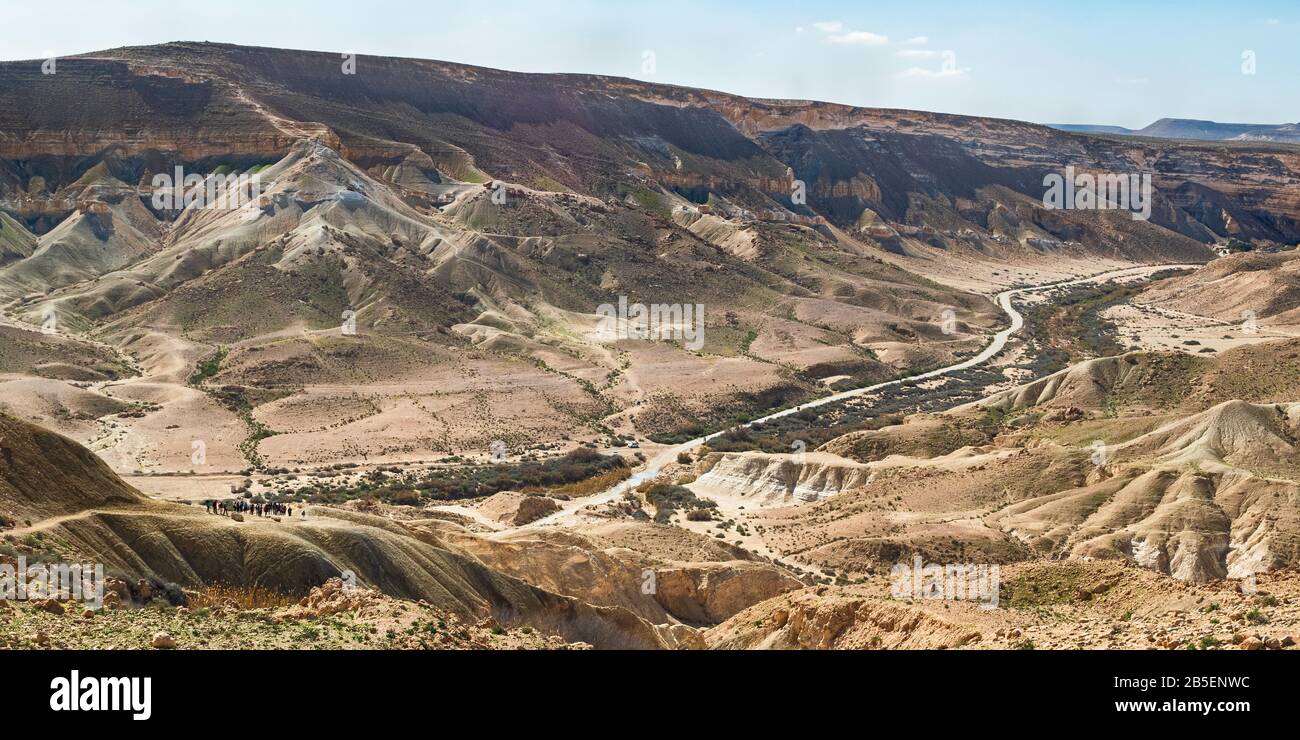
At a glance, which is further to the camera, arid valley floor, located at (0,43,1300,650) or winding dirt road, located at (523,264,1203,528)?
winding dirt road, located at (523,264,1203,528)

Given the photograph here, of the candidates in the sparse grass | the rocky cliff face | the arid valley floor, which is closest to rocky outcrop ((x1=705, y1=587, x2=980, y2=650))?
the arid valley floor

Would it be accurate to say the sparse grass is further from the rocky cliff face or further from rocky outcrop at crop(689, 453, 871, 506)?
the rocky cliff face

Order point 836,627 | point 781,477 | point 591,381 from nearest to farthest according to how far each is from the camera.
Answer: point 836,627, point 781,477, point 591,381

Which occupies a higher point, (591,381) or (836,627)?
(836,627)

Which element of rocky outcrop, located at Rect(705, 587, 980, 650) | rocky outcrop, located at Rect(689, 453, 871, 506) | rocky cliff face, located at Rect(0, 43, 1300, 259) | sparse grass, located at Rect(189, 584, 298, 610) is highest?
rocky cliff face, located at Rect(0, 43, 1300, 259)

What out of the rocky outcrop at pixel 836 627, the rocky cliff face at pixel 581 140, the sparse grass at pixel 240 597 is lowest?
the rocky outcrop at pixel 836 627

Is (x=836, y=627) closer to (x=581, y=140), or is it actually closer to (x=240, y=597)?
(x=240, y=597)

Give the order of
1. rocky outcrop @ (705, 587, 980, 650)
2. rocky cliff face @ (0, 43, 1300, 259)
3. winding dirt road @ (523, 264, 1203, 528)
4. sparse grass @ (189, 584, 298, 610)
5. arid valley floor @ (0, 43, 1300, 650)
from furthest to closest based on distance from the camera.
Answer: rocky cliff face @ (0, 43, 1300, 259) < winding dirt road @ (523, 264, 1203, 528) < arid valley floor @ (0, 43, 1300, 650) < sparse grass @ (189, 584, 298, 610) < rocky outcrop @ (705, 587, 980, 650)

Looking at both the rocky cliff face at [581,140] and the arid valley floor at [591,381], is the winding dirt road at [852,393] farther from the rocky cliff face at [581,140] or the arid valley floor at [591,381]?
the rocky cliff face at [581,140]

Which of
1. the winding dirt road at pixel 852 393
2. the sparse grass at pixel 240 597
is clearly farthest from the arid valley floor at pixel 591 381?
the winding dirt road at pixel 852 393

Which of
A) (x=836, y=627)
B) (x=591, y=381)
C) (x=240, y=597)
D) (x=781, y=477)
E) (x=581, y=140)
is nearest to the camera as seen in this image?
(x=240, y=597)

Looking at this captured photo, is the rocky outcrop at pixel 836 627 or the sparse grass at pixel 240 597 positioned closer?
the rocky outcrop at pixel 836 627

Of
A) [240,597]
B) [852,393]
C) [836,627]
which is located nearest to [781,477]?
[852,393]

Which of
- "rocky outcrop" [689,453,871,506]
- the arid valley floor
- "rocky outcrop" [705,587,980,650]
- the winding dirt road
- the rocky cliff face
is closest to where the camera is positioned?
"rocky outcrop" [705,587,980,650]
